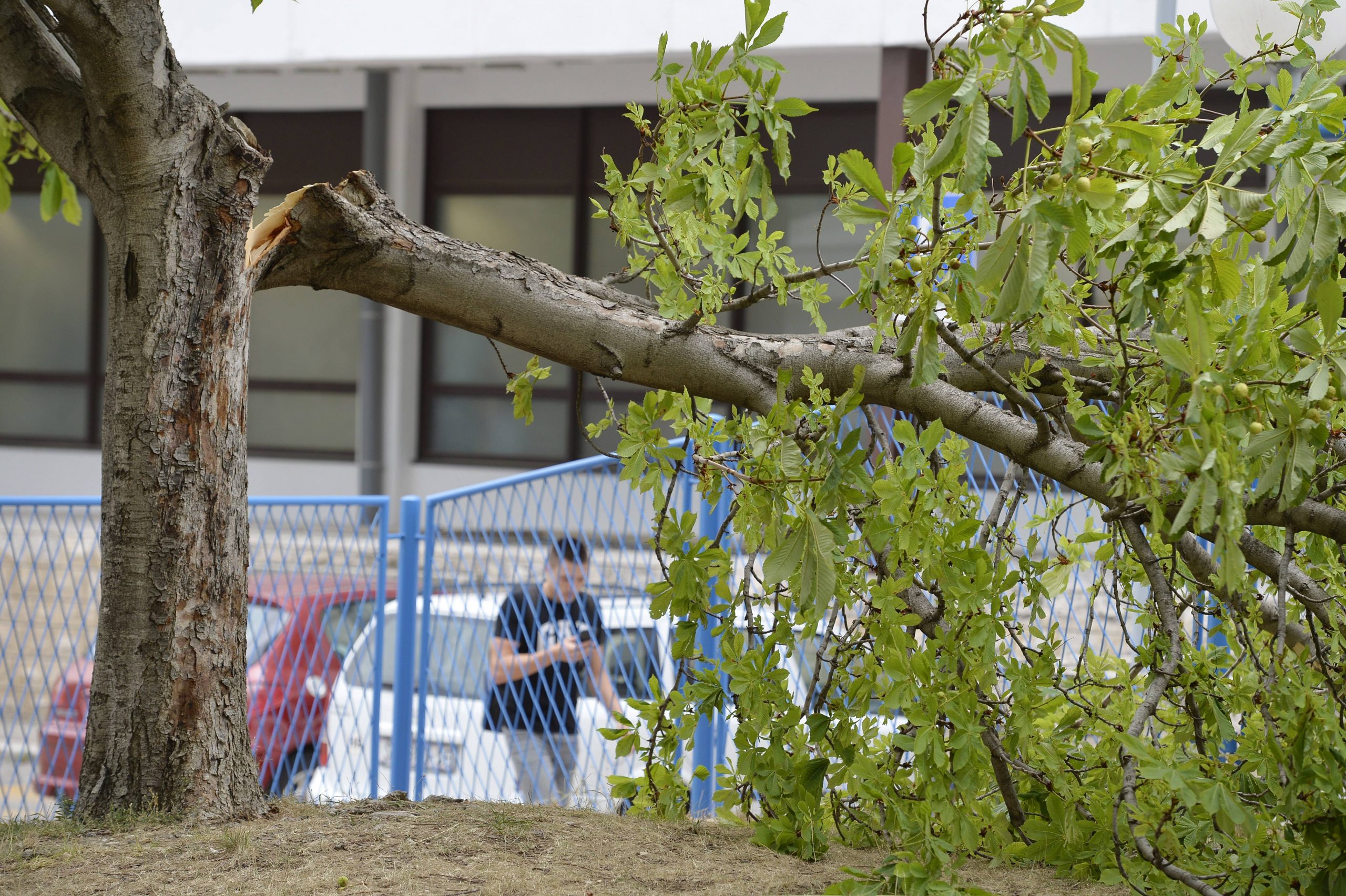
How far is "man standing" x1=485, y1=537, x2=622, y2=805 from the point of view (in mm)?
4648

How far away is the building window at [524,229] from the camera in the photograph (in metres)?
9.50

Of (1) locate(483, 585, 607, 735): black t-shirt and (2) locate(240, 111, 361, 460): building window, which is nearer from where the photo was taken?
(1) locate(483, 585, 607, 735): black t-shirt

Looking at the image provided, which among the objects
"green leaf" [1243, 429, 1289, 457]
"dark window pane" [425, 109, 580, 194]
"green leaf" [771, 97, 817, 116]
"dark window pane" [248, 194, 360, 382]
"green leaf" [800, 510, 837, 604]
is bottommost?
"green leaf" [800, 510, 837, 604]

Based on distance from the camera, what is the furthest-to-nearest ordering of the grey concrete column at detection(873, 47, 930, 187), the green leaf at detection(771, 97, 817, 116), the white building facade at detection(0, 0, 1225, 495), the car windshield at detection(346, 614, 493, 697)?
the white building facade at detection(0, 0, 1225, 495) < the grey concrete column at detection(873, 47, 930, 187) < the car windshield at detection(346, 614, 493, 697) < the green leaf at detection(771, 97, 817, 116)

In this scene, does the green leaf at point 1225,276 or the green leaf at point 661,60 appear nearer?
the green leaf at point 1225,276

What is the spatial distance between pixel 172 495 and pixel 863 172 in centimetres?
167

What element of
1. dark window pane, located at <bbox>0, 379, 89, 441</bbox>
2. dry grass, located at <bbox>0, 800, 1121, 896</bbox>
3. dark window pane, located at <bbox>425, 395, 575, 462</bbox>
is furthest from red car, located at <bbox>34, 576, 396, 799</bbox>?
dark window pane, located at <bbox>0, 379, 89, 441</bbox>

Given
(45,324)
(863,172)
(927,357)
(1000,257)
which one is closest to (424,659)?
(927,357)

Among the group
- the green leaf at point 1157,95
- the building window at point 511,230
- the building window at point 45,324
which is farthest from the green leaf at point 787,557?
the building window at point 45,324

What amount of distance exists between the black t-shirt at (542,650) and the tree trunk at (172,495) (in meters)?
2.22

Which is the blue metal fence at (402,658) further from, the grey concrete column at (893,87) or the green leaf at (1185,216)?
the grey concrete column at (893,87)

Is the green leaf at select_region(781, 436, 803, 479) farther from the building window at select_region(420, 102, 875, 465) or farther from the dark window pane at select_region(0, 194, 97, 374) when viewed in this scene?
the dark window pane at select_region(0, 194, 97, 374)

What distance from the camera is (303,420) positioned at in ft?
34.4

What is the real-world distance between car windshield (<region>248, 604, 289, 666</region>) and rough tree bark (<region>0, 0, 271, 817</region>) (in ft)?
8.25
